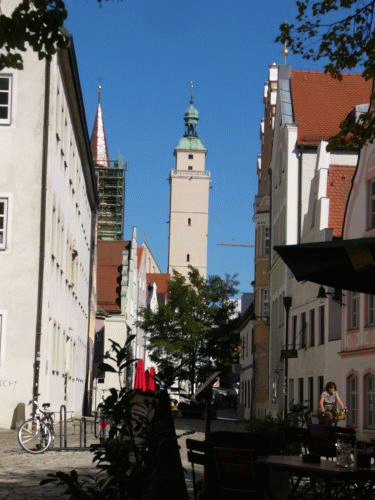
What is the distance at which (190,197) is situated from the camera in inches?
6304

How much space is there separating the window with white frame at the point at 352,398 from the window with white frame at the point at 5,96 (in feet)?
40.0

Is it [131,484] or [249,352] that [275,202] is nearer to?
[249,352]

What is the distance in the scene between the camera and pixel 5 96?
28781 mm

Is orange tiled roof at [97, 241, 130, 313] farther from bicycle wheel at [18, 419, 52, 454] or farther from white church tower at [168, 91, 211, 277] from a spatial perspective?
white church tower at [168, 91, 211, 277]

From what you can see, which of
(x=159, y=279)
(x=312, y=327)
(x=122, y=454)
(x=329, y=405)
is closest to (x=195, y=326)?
(x=312, y=327)

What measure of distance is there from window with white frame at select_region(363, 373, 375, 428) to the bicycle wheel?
12.3 metres

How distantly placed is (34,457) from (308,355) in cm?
2145

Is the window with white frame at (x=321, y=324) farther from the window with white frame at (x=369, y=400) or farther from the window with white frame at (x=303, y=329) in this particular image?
the window with white frame at (x=369, y=400)

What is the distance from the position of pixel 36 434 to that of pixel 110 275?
57.7 m

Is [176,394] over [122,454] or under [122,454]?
over

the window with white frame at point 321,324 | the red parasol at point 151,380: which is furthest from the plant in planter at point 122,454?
the window with white frame at point 321,324

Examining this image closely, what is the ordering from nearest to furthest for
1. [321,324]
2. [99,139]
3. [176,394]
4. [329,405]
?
[176,394] < [329,405] < [321,324] < [99,139]

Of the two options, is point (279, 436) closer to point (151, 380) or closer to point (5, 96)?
point (151, 380)

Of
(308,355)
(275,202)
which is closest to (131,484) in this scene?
(308,355)
